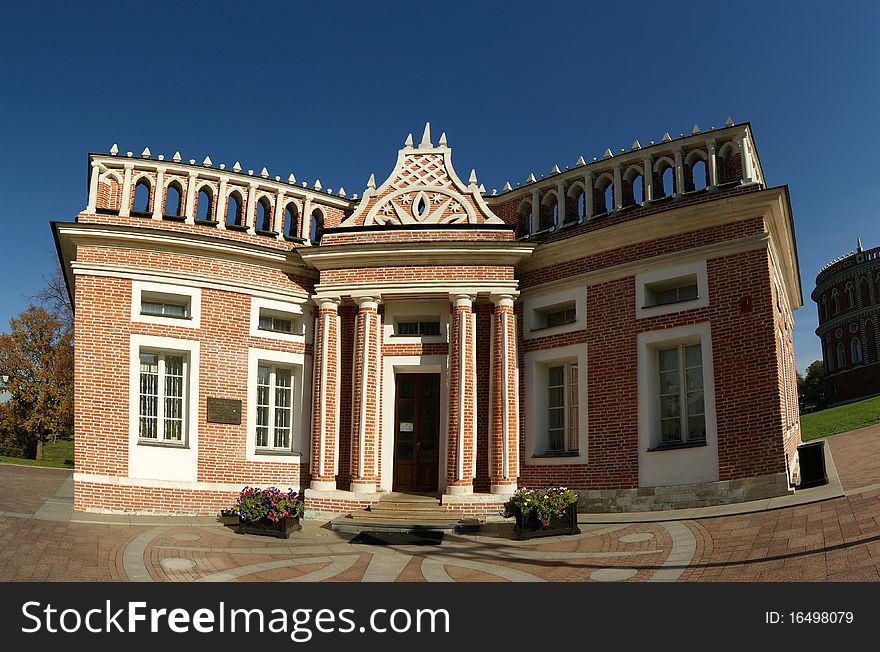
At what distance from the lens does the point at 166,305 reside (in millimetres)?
15727

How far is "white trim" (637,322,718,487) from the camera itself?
1327cm

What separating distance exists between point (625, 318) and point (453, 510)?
5133 mm

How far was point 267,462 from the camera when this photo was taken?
15766 mm

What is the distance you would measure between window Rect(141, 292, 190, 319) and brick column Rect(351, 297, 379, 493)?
3.67 metres

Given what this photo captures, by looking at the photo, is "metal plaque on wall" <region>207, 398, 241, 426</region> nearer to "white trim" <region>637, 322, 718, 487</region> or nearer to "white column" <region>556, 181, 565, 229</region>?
"white column" <region>556, 181, 565, 229</region>

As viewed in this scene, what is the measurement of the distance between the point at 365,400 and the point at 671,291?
6654 millimetres

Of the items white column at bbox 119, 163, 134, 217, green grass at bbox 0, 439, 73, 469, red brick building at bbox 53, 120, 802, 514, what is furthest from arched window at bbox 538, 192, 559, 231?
green grass at bbox 0, 439, 73, 469

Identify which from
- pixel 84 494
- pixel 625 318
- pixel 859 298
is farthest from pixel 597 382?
pixel 859 298

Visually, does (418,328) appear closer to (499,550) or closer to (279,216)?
(279,216)

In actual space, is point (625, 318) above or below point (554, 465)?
above

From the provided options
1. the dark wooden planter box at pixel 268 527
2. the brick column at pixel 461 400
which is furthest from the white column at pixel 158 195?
the dark wooden planter box at pixel 268 527

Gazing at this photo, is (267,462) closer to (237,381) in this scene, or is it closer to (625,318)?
(237,381)

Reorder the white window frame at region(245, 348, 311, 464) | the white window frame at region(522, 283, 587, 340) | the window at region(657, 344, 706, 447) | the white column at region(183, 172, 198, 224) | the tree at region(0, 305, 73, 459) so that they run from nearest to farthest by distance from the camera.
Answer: the window at region(657, 344, 706, 447) → the white window frame at region(522, 283, 587, 340) → the white window frame at region(245, 348, 311, 464) → the white column at region(183, 172, 198, 224) → the tree at region(0, 305, 73, 459)

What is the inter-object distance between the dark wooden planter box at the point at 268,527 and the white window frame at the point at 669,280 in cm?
784
